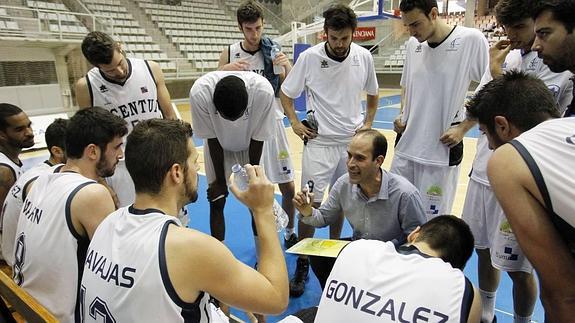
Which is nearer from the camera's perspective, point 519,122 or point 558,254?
point 558,254

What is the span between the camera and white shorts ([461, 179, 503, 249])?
98.7 inches

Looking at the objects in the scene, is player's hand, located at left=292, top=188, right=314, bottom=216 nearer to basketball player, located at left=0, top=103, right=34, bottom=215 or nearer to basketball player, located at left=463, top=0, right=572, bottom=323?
basketball player, located at left=463, top=0, right=572, bottom=323

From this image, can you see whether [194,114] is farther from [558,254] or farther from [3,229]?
[558,254]

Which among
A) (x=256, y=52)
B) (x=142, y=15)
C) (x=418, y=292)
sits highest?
(x=142, y=15)

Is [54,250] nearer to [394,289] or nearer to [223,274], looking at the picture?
[223,274]

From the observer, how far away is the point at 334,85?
11.1 ft

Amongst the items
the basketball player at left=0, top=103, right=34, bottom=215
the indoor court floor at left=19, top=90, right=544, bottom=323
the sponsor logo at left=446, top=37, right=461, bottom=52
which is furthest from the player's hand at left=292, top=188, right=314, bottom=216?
the basketball player at left=0, top=103, right=34, bottom=215

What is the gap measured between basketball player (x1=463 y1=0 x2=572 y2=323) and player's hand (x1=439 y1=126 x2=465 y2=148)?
169mm

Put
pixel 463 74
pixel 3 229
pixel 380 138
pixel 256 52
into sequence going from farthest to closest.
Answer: pixel 256 52, pixel 463 74, pixel 380 138, pixel 3 229

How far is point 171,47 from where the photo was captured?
15844 millimetres

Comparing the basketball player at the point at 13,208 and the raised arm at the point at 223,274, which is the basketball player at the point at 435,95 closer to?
the raised arm at the point at 223,274

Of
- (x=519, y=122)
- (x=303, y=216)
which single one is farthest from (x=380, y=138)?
(x=519, y=122)

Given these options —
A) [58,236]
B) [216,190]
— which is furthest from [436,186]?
[58,236]

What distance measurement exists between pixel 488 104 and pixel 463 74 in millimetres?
1158
